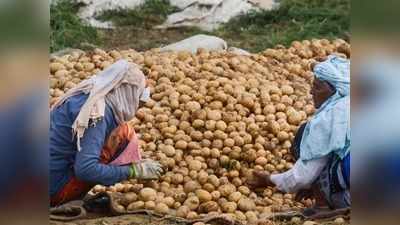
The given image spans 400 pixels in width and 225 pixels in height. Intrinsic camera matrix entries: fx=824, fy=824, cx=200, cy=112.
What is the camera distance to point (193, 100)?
538 cm

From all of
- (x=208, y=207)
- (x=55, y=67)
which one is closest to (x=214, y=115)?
(x=208, y=207)

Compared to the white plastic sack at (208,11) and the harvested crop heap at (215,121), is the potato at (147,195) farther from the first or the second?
the white plastic sack at (208,11)

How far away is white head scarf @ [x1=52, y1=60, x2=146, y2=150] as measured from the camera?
5.21m

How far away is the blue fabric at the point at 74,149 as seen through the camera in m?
5.21

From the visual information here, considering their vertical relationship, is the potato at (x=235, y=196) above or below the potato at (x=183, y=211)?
above

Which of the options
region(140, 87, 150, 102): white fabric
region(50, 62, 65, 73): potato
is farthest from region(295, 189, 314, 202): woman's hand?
region(50, 62, 65, 73): potato

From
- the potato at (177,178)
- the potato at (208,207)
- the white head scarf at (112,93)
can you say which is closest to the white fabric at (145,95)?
the white head scarf at (112,93)

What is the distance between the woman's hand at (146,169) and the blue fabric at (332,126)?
3.10ft

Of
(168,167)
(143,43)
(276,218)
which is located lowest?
(276,218)

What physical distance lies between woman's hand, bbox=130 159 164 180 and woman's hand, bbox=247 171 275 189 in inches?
23.2

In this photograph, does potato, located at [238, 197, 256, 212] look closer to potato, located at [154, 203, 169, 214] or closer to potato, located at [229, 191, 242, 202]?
potato, located at [229, 191, 242, 202]
